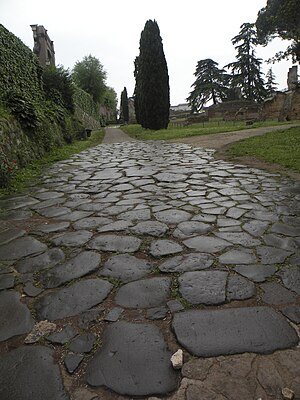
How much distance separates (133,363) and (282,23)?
17.8m

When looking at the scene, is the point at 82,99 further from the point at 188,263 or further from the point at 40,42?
the point at 188,263

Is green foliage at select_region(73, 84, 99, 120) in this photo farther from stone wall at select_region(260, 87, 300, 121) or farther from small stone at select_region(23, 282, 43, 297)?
small stone at select_region(23, 282, 43, 297)

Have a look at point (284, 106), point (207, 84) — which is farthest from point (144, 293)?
point (207, 84)

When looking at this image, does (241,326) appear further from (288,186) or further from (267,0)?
(267,0)

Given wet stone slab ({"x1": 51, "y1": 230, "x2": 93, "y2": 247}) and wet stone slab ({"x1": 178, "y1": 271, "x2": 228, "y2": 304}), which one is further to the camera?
wet stone slab ({"x1": 51, "y1": 230, "x2": 93, "y2": 247})

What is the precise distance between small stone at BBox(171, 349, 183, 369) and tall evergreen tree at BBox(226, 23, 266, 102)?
41.1m

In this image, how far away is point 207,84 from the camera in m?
38.9

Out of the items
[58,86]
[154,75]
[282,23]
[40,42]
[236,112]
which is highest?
[40,42]

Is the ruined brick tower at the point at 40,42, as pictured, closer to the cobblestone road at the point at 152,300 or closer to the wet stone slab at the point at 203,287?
the cobblestone road at the point at 152,300

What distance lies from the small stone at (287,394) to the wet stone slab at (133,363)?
0.41m

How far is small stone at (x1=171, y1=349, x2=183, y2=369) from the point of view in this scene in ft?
3.80

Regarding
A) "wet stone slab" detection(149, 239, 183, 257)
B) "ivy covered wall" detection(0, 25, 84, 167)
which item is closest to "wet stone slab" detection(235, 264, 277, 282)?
"wet stone slab" detection(149, 239, 183, 257)

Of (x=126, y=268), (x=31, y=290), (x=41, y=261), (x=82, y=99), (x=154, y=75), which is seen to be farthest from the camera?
(x=82, y=99)

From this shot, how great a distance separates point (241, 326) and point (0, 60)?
8.11 m
